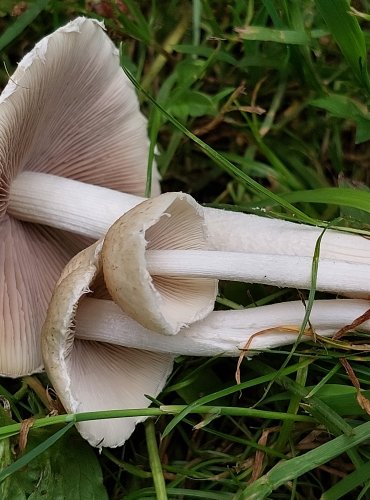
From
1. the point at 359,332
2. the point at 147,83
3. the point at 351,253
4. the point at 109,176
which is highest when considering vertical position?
the point at 147,83

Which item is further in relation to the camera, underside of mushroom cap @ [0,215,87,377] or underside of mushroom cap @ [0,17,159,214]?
underside of mushroom cap @ [0,215,87,377]

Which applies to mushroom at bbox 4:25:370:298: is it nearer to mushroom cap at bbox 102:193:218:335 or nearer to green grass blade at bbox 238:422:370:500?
mushroom cap at bbox 102:193:218:335

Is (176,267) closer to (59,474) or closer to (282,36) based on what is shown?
(59,474)

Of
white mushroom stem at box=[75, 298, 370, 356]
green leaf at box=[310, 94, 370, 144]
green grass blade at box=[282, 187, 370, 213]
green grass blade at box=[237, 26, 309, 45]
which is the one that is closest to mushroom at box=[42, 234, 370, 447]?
white mushroom stem at box=[75, 298, 370, 356]

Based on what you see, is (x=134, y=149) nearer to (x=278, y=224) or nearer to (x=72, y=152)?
(x=72, y=152)

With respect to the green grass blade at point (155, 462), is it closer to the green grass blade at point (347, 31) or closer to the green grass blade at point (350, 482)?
the green grass blade at point (350, 482)

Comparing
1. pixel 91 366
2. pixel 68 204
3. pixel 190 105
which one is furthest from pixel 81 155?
pixel 91 366

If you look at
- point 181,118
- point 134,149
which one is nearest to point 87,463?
point 134,149
